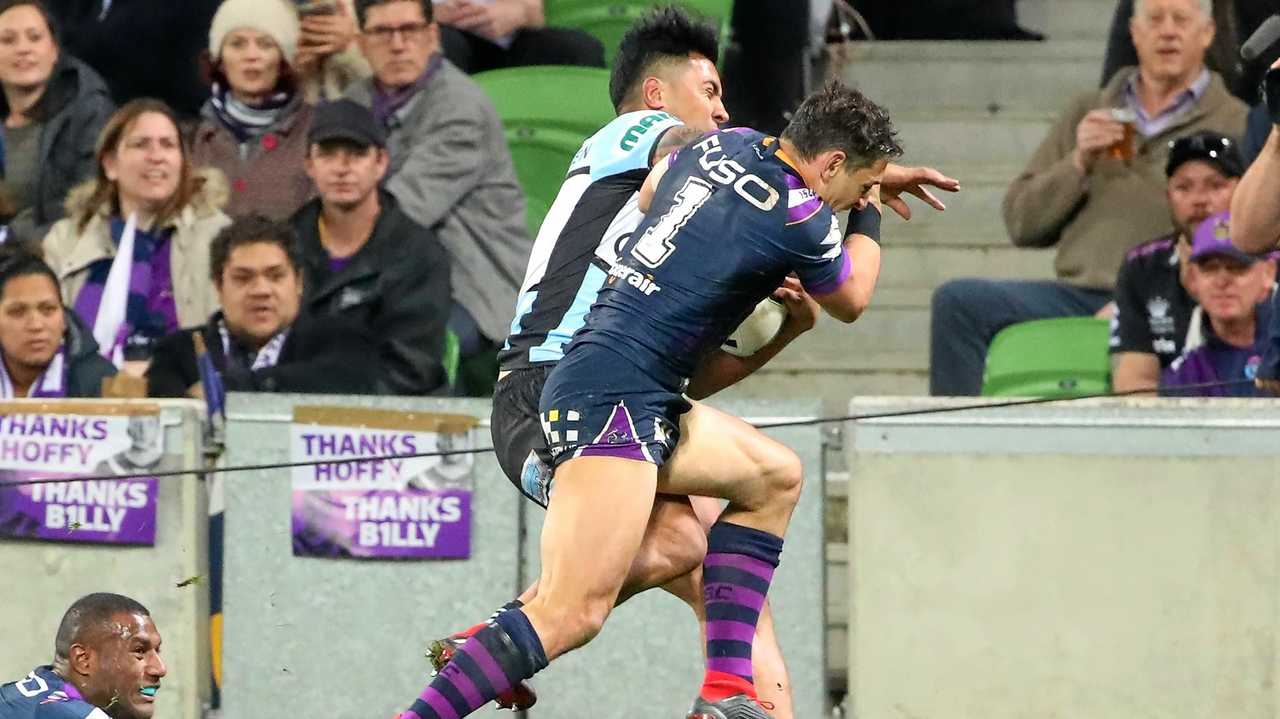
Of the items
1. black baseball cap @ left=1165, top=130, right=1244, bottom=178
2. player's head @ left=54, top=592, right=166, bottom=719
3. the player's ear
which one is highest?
black baseball cap @ left=1165, top=130, right=1244, bottom=178

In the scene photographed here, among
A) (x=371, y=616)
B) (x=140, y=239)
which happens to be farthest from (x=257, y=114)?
(x=371, y=616)

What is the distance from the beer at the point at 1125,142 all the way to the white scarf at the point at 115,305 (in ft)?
12.8

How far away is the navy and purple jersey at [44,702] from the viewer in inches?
260

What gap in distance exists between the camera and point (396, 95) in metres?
10.0

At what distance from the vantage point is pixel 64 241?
32.6 ft

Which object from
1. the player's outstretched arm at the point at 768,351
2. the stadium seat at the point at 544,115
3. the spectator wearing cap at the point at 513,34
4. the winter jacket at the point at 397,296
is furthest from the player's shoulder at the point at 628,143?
the spectator wearing cap at the point at 513,34

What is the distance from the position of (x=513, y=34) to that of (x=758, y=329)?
457 centimetres

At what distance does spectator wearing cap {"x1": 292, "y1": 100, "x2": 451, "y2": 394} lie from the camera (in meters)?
9.03

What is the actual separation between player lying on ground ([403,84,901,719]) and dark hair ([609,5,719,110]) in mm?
509

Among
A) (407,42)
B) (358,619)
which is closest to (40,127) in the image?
(407,42)

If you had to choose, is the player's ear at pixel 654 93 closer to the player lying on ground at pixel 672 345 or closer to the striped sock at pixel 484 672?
the player lying on ground at pixel 672 345

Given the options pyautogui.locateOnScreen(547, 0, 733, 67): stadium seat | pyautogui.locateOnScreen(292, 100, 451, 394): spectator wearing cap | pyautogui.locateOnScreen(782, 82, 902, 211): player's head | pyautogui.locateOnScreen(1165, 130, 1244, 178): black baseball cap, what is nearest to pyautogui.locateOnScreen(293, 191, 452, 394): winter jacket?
pyautogui.locateOnScreen(292, 100, 451, 394): spectator wearing cap

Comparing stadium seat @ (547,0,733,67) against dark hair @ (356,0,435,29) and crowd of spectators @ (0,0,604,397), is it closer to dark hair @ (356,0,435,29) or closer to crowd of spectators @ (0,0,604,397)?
crowd of spectators @ (0,0,604,397)

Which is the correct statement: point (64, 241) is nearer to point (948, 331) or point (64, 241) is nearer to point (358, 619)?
point (358, 619)
